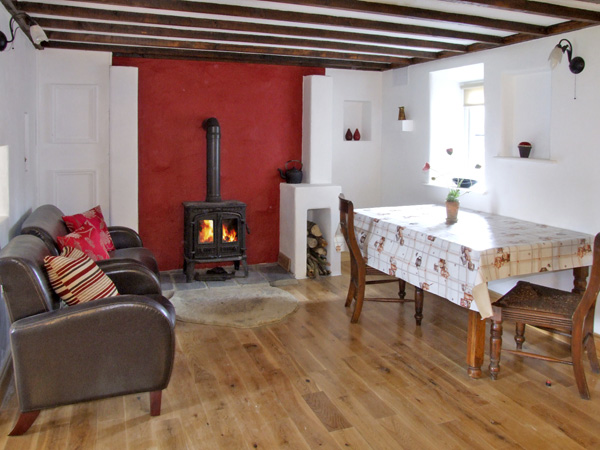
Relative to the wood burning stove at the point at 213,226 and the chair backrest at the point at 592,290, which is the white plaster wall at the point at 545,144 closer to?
the chair backrest at the point at 592,290

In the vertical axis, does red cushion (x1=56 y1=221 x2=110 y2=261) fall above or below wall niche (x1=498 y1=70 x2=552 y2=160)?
below

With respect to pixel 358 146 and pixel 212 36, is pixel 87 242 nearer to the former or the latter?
pixel 212 36

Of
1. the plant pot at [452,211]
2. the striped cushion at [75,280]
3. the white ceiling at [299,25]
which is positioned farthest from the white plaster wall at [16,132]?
the plant pot at [452,211]

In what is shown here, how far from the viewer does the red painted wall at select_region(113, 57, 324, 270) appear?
17.8ft

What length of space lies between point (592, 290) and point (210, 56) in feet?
13.1

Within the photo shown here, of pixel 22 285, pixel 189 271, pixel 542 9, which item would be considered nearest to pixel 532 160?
pixel 542 9

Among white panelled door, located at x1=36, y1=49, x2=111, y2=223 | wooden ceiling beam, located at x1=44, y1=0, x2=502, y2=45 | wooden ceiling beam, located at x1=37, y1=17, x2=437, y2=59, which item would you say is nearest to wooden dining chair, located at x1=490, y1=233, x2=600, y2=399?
wooden ceiling beam, located at x1=44, y1=0, x2=502, y2=45

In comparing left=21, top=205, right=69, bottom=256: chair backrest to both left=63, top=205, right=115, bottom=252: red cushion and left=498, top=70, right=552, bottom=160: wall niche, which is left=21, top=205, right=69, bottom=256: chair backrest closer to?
left=63, top=205, right=115, bottom=252: red cushion

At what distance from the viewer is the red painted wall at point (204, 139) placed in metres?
5.42

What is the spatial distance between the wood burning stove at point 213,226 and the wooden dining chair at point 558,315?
281 cm

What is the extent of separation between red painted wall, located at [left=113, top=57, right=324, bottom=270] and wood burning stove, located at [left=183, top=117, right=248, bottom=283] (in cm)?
24

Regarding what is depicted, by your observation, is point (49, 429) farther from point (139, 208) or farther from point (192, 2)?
point (139, 208)

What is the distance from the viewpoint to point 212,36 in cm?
438

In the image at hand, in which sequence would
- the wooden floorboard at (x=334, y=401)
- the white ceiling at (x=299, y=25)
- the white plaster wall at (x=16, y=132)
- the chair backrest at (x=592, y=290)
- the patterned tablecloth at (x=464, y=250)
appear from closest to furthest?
1. the wooden floorboard at (x=334, y=401)
2. the chair backrest at (x=592, y=290)
3. the patterned tablecloth at (x=464, y=250)
4. the white plaster wall at (x=16, y=132)
5. the white ceiling at (x=299, y=25)
